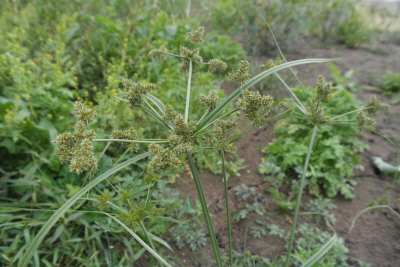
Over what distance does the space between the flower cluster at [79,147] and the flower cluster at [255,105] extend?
544 millimetres

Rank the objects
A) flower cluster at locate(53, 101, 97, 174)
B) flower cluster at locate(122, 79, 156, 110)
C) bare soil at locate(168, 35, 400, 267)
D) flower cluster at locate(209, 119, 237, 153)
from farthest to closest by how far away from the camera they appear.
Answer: bare soil at locate(168, 35, 400, 267)
flower cluster at locate(122, 79, 156, 110)
flower cluster at locate(209, 119, 237, 153)
flower cluster at locate(53, 101, 97, 174)

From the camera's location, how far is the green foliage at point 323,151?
7.54 feet

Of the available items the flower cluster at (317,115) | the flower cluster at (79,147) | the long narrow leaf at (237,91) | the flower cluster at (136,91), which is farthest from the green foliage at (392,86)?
the flower cluster at (79,147)

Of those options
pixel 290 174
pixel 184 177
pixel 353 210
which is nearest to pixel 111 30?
pixel 184 177

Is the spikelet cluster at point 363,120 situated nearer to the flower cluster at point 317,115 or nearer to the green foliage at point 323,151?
the flower cluster at point 317,115

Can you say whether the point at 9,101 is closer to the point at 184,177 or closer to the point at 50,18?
the point at 184,177

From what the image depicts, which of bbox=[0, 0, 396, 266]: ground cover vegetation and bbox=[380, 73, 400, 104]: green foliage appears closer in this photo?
bbox=[0, 0, 396, 266]: ground cover vegetation

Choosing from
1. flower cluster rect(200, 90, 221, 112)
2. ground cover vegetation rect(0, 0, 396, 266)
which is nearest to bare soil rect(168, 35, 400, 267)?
ground cover vegetation rect(0, 0, 396, 266)

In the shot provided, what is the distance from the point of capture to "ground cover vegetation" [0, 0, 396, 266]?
984 mm

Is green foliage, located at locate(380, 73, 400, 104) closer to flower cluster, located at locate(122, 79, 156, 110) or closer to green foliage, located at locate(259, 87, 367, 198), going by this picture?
green foliage, located at locate(259, 87, 367, 198)

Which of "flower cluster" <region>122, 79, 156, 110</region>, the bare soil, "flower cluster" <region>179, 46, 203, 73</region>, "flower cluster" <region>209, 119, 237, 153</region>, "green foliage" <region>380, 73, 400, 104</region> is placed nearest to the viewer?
"flower cluster" <region>209, 119, 237, 153</region>

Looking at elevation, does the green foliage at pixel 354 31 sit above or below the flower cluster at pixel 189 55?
above

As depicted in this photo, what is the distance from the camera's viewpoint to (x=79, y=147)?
36.0 inches

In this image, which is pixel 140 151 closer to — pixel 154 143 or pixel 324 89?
pixel 154 143
